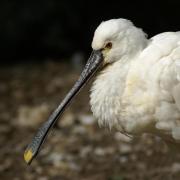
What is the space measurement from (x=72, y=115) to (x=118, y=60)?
2897 mm

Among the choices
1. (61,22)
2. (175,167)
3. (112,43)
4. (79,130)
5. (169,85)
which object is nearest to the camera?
(169,85)

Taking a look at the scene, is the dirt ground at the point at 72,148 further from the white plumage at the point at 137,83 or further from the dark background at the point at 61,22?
the dark background at the point at 61,22

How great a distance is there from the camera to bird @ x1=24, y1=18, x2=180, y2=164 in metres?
4.28

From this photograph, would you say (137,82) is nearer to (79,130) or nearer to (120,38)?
(120,38)

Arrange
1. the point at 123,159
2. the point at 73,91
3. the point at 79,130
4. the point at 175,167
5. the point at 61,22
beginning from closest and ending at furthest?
1. the point at 73,91
2. the point at 175,167
3. the point at 123,159
4. the point at 79,130
5. the point at 61,22

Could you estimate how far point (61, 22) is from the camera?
30.9 ft

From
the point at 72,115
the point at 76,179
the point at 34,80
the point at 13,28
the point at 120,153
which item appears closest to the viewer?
the point at 76,179

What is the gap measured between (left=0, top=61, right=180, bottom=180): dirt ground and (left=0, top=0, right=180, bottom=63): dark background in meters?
1.37

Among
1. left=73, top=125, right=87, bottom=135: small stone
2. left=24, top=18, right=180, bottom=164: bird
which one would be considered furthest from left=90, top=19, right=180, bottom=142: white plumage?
left=73, top=125, right=87, bottom=135: small stone

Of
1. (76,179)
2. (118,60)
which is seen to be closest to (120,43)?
(118,60)

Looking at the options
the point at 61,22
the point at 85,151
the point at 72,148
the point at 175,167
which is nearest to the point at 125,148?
the point at 85,151

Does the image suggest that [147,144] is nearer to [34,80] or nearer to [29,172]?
[29,172]

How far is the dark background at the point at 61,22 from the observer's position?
920 centimetres

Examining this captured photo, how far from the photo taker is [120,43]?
4.38 m
